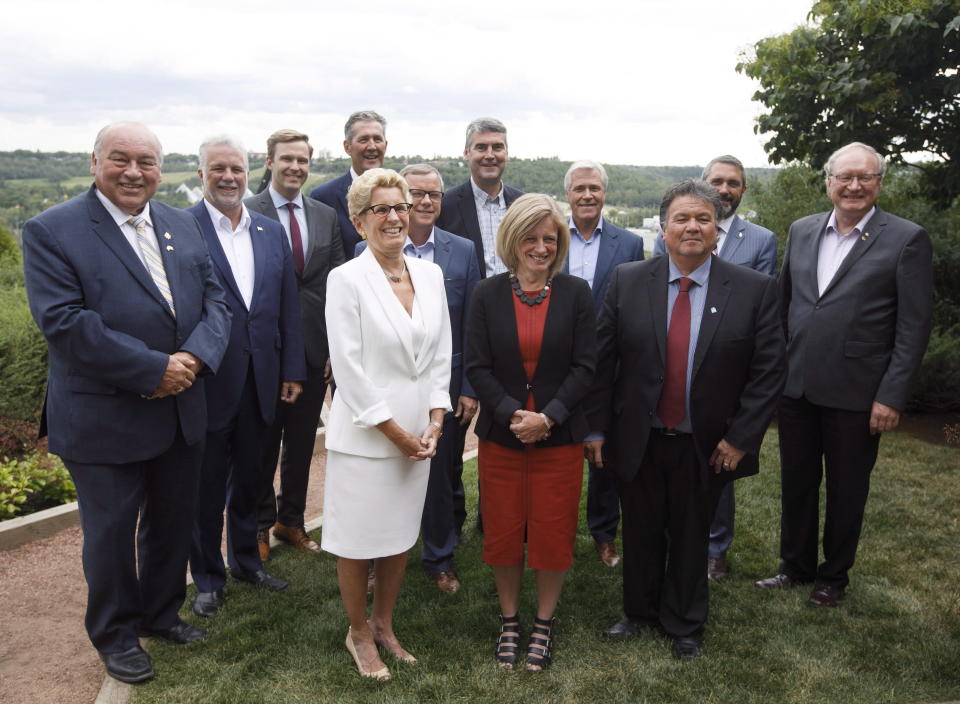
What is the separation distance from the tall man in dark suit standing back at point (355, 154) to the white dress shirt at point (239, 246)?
3.10 ft

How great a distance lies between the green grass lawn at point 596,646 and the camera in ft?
13.1

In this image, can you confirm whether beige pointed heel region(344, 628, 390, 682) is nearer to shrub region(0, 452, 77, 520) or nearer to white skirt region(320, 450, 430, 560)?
white skirt region(320, 450, 430, 560)

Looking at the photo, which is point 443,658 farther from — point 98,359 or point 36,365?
point 36,365

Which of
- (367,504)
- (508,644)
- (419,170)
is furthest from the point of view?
(419,170)

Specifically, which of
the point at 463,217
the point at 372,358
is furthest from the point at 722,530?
the point at 372,358

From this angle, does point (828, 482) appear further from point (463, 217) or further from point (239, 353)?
point (239, 353)

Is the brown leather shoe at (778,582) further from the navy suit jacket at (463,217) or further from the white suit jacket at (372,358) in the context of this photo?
the navy suit jacket at (463,217)

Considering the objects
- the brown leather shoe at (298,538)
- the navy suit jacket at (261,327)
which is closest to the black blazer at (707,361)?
the navy suit jacket at (261,327)

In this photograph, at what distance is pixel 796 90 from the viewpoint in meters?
8.76

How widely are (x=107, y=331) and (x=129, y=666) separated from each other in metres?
1.75

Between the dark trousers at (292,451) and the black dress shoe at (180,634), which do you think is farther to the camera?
the dark trousers at (292,451)

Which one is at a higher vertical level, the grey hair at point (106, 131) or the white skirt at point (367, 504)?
the grey hair at point (106, 131)

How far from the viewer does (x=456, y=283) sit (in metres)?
5.04

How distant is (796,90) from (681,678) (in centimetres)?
692
